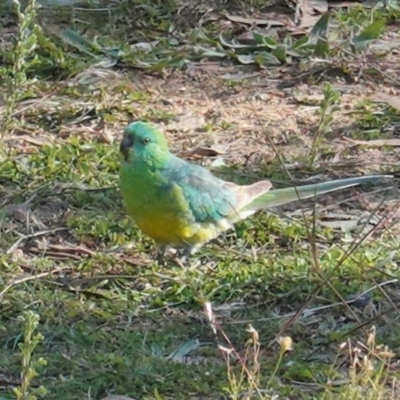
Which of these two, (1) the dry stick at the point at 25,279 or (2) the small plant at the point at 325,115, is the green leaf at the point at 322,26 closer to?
(2) the small plant at the point at 325,115

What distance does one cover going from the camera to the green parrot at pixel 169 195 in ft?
16.2

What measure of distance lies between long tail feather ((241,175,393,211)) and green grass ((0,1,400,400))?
11 centimetres

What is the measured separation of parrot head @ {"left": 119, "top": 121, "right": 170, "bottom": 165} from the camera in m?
4.96

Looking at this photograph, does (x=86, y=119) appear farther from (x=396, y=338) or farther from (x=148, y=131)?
(x=396, y=338)

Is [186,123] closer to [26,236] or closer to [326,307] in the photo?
[26,236]

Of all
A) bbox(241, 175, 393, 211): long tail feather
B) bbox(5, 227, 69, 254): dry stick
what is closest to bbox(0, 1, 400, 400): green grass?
bbox(5, 227, 69, 254): dry stick

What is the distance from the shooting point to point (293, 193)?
5449 millimetres

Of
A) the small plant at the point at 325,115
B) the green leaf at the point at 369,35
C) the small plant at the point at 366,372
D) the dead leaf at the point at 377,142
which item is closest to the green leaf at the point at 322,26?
the green leaf at the point at 369,35

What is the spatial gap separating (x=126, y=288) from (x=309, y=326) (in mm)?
804

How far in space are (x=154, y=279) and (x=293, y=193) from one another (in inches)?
33.4

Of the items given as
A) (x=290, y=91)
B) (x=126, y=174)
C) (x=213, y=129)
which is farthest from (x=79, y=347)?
(x=290, y=91)

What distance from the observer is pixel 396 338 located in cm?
449

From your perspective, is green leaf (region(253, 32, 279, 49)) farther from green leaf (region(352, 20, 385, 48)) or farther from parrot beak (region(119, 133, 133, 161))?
parrot beak (region(119, 133, 133, 161))

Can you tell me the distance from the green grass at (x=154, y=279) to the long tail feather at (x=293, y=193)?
106 millimetres
